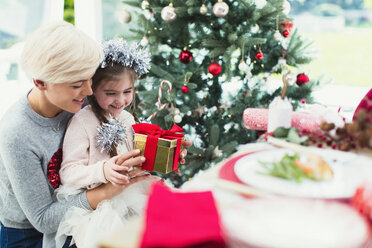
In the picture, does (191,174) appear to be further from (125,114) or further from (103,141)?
(103,141)

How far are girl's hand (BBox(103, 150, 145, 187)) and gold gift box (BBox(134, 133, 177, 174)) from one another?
51 mm

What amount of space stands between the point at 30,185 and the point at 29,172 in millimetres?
49

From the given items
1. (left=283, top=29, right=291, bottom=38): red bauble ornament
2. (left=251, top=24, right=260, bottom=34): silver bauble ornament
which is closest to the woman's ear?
(left=251, top=24, right=260, bottom=34): silver bauble ornament

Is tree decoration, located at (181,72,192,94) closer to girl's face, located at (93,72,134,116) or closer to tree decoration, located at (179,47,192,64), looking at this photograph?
tree decoration, located at (179,47,192,64)

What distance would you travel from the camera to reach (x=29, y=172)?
4.25ft

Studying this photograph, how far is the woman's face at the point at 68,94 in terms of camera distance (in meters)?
1.30

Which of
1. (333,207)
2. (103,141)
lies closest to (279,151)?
(333,207)

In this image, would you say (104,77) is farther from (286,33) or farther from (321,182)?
(286,33)

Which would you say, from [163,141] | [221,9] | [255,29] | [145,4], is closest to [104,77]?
[163,141]

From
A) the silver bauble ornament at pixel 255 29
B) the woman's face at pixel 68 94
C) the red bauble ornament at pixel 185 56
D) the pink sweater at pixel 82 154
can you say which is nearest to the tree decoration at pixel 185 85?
the red bauble ornament at pixel 185 56

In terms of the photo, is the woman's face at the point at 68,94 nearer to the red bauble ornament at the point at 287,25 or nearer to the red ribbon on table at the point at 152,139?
the red ribbon on table at the point at 152,139

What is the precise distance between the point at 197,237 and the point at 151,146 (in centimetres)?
77

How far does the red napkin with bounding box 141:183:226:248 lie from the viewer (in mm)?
518

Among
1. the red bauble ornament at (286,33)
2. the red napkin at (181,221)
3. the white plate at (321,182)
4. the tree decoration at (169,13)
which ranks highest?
the tree decoration at (169,13)
